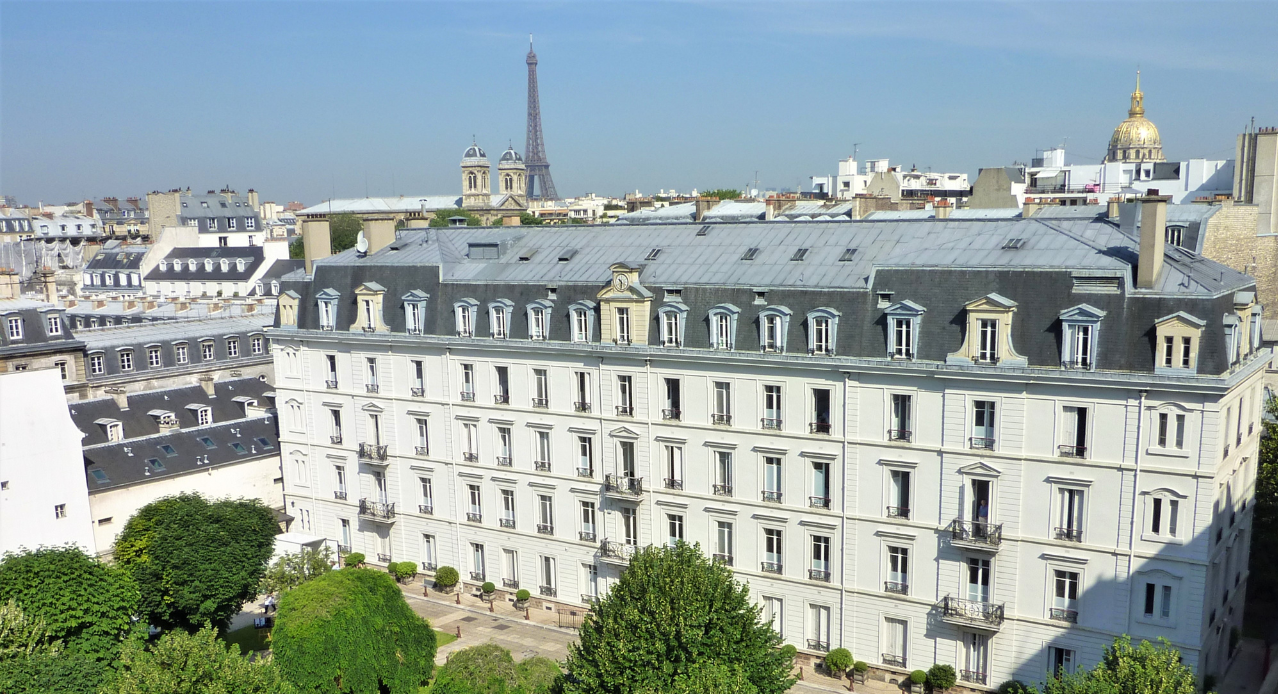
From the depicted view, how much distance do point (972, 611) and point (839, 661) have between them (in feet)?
21.4

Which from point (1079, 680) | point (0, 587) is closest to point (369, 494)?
point (0, 587)

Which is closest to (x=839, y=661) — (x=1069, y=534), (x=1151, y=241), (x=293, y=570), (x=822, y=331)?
(x=1069, y=534)

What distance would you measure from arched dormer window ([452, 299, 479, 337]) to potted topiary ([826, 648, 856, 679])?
2539cm

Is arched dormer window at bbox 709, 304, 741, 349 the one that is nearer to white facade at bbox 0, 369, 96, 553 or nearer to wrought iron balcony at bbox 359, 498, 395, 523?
wrought iron balcony at bbox 359, 498, 395, 523

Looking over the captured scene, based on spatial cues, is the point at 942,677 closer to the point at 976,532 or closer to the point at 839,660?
the point at 839,660

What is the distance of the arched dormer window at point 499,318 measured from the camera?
178ft

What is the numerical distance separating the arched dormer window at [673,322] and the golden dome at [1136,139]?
13649cm

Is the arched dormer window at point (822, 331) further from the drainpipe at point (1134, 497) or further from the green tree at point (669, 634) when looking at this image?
the drainpipe at point (1134, 497)

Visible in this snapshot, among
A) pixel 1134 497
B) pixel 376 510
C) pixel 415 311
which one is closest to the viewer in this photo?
pixel 1134 497

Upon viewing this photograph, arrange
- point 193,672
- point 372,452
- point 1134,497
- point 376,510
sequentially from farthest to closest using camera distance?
point 376,510
point 372,452
point 1134,497
point 193,672

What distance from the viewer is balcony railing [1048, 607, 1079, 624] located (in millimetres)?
40906

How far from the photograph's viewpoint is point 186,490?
204 feet

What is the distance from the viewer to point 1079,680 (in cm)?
3184

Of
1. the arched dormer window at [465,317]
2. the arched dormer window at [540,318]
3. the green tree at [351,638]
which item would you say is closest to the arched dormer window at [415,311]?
the arched dormer window at [465,317]
